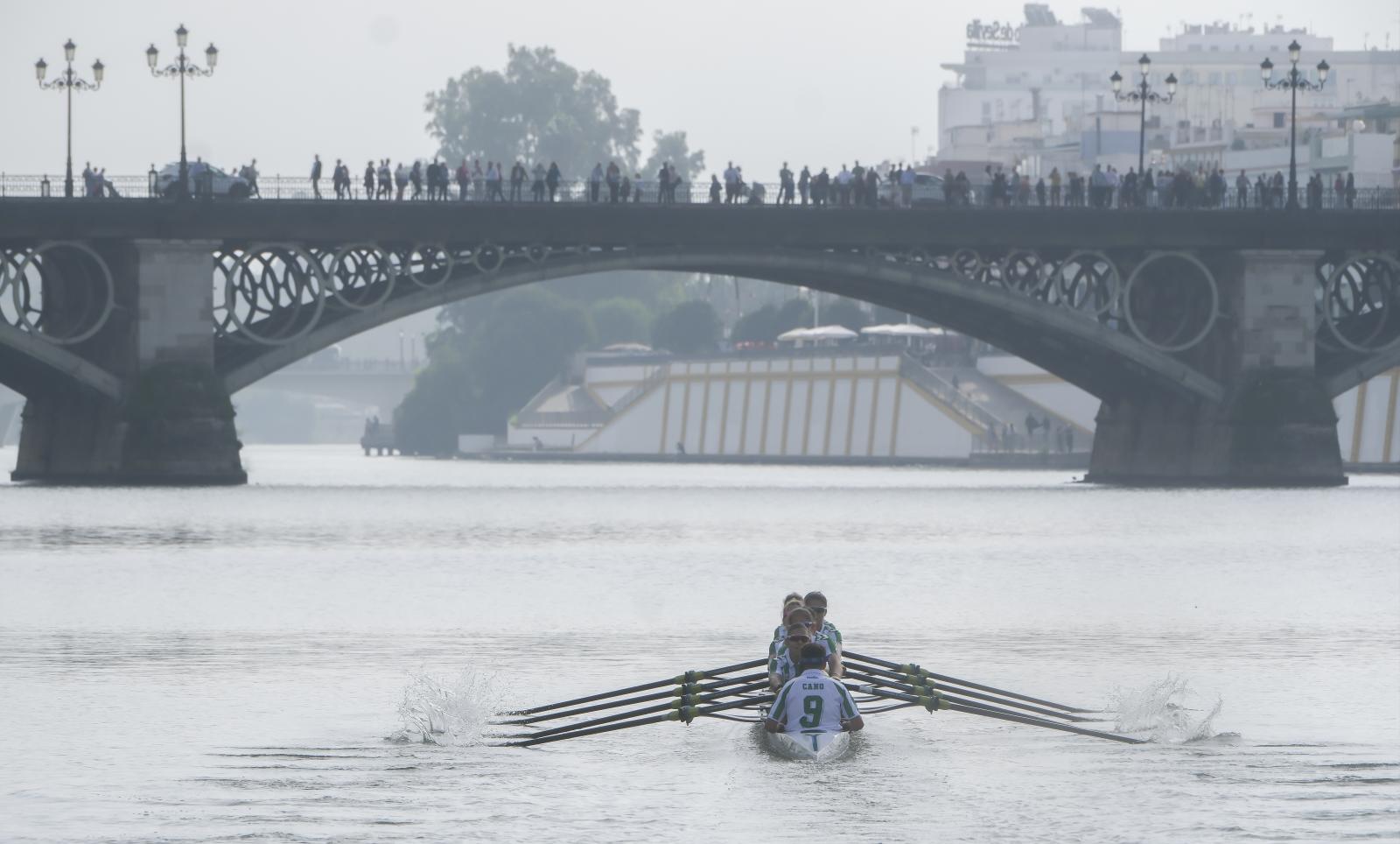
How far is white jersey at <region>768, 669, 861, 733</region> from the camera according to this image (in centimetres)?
2667

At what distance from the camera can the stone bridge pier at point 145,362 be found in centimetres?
8044

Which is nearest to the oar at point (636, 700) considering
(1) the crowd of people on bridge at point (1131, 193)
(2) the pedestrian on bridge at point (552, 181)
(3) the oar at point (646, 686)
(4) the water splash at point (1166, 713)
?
(3) the oar at point (646, 686)

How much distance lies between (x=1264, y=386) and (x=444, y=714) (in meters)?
63.4

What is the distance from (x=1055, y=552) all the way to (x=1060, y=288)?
33.8 meters

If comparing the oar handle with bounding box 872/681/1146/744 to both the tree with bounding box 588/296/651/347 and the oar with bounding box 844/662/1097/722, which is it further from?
the tree with bounding box 588/296/651/347

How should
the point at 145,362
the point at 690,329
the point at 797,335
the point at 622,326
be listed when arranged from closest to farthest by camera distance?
the point at 145,362, the point at 797,335, the point at 690,329, the point at 622,326

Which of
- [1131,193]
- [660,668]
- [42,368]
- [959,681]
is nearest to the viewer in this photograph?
[959,681]

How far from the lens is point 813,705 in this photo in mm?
26688

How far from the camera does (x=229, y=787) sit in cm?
2508

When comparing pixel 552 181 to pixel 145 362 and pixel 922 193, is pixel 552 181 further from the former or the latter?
pixel 145 362

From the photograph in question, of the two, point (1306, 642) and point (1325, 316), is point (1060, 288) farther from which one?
point (1306, 642)

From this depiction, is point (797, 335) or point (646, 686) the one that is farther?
point (797, 335)

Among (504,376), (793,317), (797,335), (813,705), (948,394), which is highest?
(813,705)

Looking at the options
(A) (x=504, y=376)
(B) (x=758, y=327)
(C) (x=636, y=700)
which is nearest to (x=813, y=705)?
(C) (x=636, y=700)
